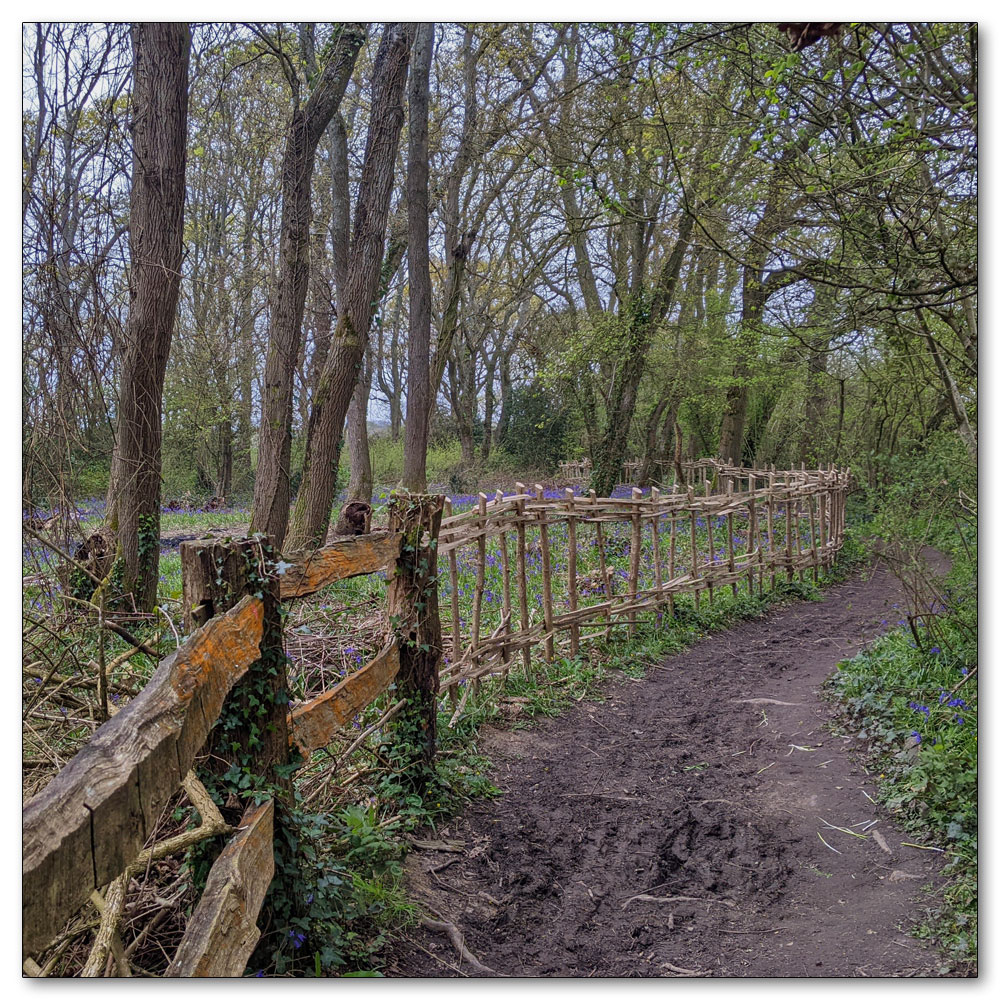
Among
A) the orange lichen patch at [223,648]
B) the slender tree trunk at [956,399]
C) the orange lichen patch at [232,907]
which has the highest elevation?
the slender tree trunk at [956,399]

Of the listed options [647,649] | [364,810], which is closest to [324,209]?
[647,649]

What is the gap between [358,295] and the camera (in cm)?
670

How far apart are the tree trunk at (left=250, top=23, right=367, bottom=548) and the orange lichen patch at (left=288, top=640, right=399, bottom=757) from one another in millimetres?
4282

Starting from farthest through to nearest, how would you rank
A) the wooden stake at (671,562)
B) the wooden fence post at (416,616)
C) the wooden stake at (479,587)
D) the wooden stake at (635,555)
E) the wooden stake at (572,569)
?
1. the wooden stake at (671,562)
2. the wooden stake at (635,555)
3. the wooden stake at (572,569)
4. the wooden stake at (479,587)
5. the wooden fence post at (416,616)

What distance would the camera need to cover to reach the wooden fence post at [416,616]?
10.5ft

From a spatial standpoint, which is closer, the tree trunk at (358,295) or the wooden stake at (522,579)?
the wooden stake at (522,579)

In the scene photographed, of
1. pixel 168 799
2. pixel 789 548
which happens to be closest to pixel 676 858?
pixel 168 799

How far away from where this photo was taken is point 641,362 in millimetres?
11375

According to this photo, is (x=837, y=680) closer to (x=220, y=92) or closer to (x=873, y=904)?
(x=873, y=904)

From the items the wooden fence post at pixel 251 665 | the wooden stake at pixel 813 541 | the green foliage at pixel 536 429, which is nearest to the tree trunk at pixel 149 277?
the wooden fence post at pixel 251 665

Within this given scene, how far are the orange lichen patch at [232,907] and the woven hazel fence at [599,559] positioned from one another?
195 centimetres

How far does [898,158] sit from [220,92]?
182 inches

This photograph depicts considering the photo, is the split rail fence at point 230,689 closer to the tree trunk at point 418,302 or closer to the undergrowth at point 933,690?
the undergrowth at point 933,690

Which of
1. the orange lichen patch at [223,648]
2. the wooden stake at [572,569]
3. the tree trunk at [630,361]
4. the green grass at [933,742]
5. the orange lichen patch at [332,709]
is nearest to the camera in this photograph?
the orange lichen patch at [223,648]
